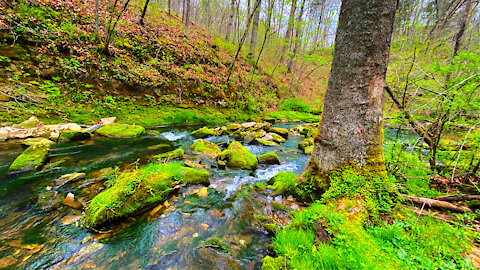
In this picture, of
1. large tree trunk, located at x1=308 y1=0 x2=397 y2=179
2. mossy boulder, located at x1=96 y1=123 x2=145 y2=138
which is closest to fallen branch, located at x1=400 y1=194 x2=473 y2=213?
large tree trunk, located at x1=308 y1=0 x2=397 y2=179

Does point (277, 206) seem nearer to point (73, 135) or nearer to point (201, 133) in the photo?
point (201, 133)

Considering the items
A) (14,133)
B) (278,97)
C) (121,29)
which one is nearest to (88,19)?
(121,29)

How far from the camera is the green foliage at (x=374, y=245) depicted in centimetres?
148

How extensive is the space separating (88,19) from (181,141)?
A: 9121 mm

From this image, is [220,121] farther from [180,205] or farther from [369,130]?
[369,130]

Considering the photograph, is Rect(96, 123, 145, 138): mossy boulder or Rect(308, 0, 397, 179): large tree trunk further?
Rect(96, 123, 145, 138): mossy boulder

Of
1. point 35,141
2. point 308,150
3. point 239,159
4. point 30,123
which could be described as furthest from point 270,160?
point 30,123

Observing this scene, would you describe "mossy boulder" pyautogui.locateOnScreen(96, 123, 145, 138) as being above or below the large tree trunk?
below

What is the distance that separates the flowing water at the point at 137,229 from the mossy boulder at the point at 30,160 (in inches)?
7.2

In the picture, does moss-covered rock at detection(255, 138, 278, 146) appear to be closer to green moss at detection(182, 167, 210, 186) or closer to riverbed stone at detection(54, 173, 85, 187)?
green moss at detection(182, 167, 210, 186)

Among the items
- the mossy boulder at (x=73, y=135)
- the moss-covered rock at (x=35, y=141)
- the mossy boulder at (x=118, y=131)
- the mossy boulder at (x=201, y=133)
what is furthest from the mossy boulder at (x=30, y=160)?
the mossy boulder at (x=201, y=133)

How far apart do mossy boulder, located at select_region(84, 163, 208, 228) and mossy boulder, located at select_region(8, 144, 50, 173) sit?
104 inches

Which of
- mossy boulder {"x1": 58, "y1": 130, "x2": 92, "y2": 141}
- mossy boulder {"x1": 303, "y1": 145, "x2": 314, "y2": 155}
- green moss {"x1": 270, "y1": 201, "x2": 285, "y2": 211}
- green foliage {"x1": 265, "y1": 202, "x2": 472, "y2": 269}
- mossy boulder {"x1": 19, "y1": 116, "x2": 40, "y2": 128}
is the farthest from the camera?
mossy boulder {"x1": 303, "y1": 145, "x2": 314, "y2": 155}

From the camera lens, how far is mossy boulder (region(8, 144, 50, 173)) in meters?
3.87
